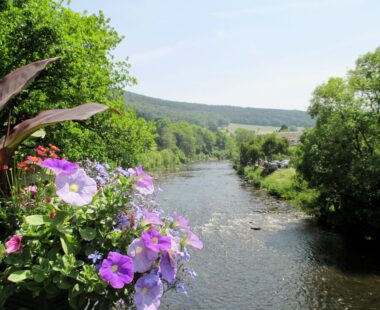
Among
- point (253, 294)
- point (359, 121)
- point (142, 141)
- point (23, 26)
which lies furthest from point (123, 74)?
point (359, 121)

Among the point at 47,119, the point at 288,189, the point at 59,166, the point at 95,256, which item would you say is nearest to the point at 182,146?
the point at 288,189

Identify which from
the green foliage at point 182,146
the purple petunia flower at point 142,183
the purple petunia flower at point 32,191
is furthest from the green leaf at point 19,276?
the green foliage at point 182,146

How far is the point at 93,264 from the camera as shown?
1.76m

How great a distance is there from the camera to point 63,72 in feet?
36.4

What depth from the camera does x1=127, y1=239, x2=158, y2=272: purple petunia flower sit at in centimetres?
169

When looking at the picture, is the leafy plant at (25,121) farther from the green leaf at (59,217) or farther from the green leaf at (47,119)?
the green leaf at (59,217)

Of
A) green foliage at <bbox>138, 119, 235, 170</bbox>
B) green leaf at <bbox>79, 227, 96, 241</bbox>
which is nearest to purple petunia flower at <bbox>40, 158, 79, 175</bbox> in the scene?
green leaf at <bbox>79, 227, 96, 241</bbox>

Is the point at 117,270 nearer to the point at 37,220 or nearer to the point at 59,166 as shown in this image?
the point at 37,220

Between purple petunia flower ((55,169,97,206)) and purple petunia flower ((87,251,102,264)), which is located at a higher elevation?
purple petunia flower ((55,169,97,206))

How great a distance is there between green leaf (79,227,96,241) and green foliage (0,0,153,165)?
7955 mm

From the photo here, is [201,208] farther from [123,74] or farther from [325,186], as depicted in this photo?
[123,74]

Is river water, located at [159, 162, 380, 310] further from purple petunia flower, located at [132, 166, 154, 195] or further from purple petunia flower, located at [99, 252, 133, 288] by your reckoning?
purple petunia flower, located at [99, 252, 133, 288]

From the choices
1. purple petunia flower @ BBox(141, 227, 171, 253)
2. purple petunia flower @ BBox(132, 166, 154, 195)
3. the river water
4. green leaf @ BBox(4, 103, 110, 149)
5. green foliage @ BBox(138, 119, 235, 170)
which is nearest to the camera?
purple petunia flower @ BBox(141, 227, 171, 253)

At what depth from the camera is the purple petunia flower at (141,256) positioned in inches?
66.7
